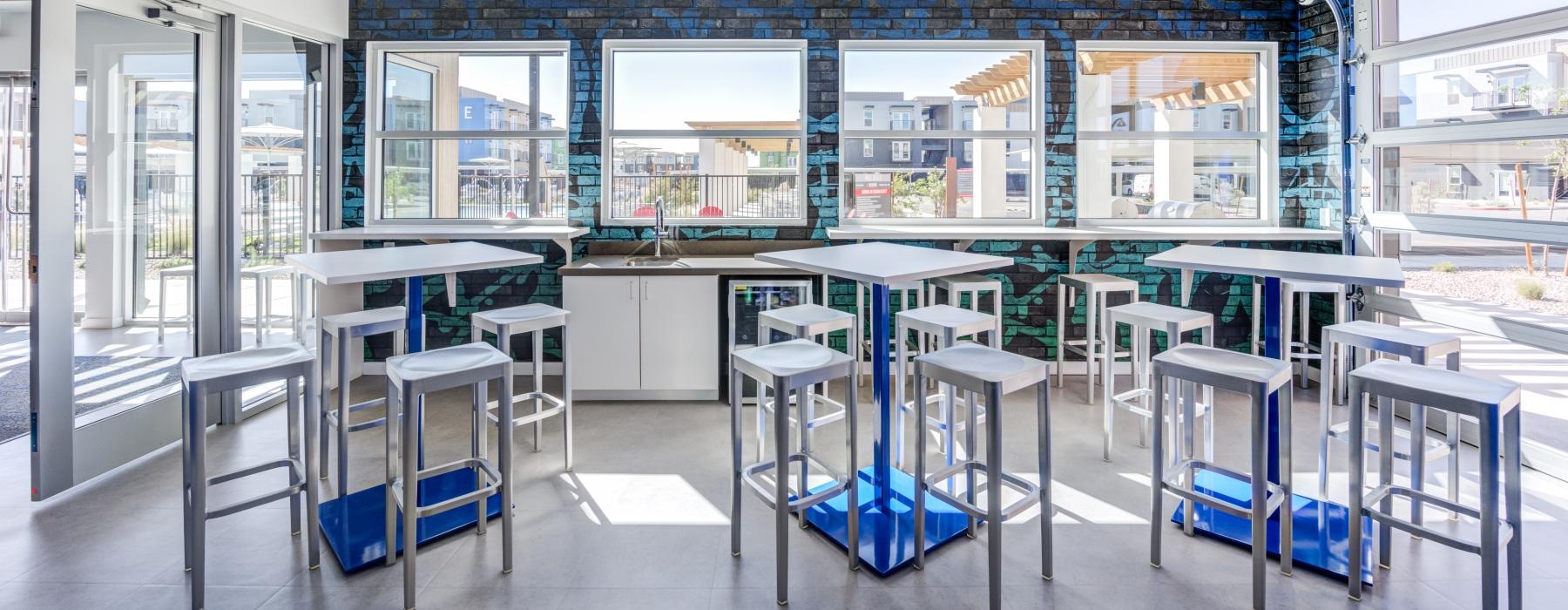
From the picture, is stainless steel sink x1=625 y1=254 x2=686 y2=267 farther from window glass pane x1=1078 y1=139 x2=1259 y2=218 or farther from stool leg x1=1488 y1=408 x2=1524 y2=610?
stool leg x1=1488 y1=408 x2=1524 y2=610

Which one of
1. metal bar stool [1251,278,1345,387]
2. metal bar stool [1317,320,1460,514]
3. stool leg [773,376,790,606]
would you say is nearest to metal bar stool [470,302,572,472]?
stool leg [773,376,790,606]

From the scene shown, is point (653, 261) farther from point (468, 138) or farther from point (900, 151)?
point (900, 151)

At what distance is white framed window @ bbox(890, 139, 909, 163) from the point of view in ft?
16.7

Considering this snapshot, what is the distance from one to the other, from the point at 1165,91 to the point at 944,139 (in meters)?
1.53

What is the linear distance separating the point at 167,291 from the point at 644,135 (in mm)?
2689

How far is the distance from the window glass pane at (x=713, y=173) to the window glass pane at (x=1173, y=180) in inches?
80.2

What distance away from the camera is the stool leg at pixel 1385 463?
7.68 feet

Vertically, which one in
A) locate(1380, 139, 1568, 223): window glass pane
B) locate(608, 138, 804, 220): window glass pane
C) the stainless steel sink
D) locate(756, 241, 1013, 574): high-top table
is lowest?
locate(756, 241, 1013, 574): high-top table

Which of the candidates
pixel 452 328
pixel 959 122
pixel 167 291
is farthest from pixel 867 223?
pixel 167 291

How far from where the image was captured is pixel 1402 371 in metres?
2.19

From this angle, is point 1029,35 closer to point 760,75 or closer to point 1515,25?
point 760,75

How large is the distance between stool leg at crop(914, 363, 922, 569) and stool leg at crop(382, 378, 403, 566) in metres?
1.59

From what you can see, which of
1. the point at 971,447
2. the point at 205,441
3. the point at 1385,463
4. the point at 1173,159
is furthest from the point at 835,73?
the point at 205,441

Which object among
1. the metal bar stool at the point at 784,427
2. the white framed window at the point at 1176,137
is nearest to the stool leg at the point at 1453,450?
the metal bar stool at the point at 784,427
